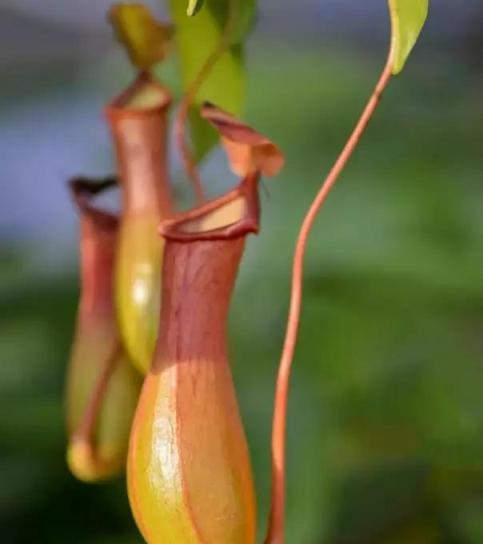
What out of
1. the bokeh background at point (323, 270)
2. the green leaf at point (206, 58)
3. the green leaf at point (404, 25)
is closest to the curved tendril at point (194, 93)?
the green leaf at point (206, 58)

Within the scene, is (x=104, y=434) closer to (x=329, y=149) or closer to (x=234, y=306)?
(x=234, y=306)

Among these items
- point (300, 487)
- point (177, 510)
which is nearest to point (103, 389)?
point (177, 510)

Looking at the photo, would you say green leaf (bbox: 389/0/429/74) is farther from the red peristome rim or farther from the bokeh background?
the bokeh background

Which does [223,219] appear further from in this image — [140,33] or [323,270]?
[323,270]

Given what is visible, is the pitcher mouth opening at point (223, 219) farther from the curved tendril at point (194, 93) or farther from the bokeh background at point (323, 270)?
the bokeh background at point (323, 270)

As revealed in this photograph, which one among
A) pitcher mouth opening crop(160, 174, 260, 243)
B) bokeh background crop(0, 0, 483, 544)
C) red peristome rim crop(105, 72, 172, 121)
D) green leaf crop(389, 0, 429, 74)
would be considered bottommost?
bokeh background crop(0, 0, 483, 544)

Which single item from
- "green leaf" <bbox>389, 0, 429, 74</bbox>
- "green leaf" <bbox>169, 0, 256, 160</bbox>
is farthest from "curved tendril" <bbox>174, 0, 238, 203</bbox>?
"green leaf" <bbox>389, 0, 429, 74</bbox>
